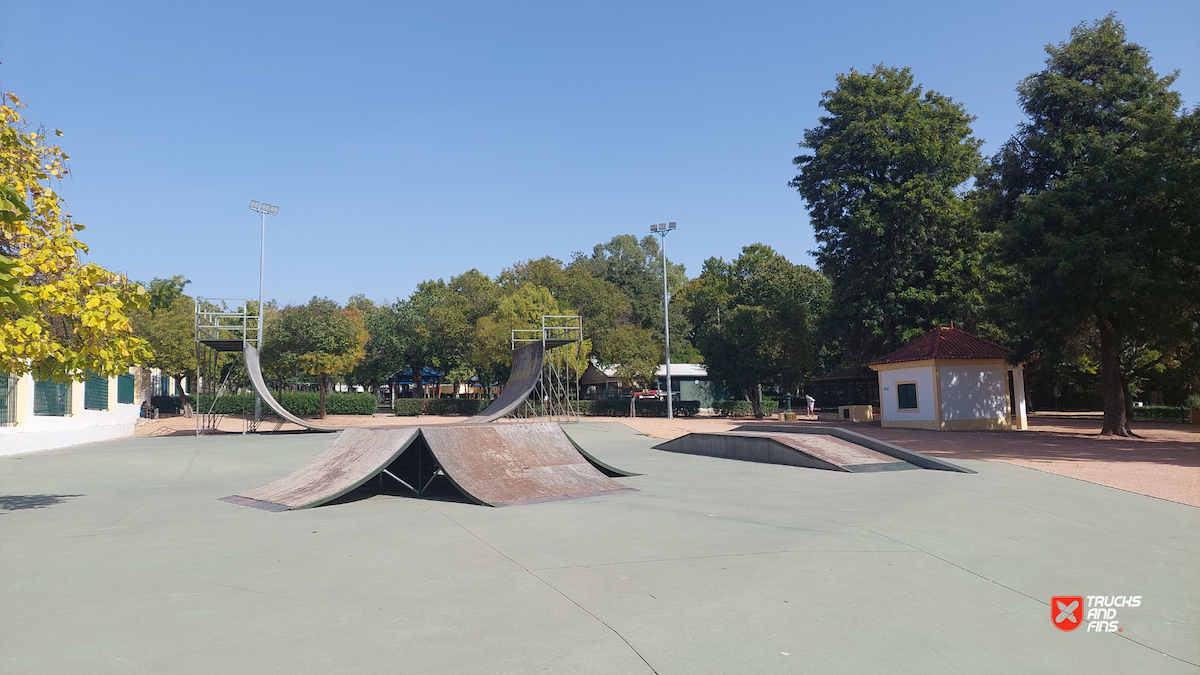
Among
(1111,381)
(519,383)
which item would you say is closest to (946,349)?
(1111,381)

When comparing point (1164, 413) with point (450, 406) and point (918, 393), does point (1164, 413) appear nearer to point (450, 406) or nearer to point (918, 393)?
point (918, 393)

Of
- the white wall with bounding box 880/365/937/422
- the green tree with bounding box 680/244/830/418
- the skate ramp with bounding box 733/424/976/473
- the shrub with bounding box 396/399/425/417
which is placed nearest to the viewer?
the skate ramp with bounding box 733/424/976/473

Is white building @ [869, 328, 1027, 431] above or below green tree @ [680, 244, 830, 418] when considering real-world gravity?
below

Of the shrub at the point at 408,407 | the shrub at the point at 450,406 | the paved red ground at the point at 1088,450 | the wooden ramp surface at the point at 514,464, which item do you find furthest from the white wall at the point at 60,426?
the shrub at the point at 450,406

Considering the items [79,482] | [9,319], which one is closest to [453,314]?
[79,482]

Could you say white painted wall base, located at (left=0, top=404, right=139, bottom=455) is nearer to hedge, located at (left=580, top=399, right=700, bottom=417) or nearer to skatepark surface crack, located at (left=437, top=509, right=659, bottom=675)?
skatepark surface crack, located at (left=437, top=509, right=659, bottom=675)

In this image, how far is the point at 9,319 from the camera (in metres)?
6.30

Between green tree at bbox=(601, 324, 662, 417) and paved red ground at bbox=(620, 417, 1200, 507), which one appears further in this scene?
green tree at bbox=(601, 324, 662, 417)

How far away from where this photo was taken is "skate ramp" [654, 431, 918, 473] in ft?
41.1

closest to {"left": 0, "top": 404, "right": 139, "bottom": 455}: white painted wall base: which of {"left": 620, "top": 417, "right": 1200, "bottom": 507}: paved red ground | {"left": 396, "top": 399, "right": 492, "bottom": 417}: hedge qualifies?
{"left": 396, "top": 399, "right": 492, "bottom": 417}: hedge

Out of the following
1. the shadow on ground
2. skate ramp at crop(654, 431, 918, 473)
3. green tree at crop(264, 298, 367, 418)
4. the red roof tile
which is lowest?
the shadow on ground

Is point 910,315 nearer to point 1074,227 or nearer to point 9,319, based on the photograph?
point 1074,227

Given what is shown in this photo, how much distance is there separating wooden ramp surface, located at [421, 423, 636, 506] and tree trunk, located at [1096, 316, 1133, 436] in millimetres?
18999

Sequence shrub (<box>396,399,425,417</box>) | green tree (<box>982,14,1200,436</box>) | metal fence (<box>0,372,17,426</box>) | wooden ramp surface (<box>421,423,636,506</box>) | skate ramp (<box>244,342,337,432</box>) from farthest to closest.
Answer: shrub (<box>396,399,425,417</box>) → skate ramp (<box>244,342,337,432</box>) → green tree (<box>982,14,1200,436</box>) → metal fence (<box>0,372,17,426</box>) → wooden ramp surface (<box>421,423,636,506</box>)
